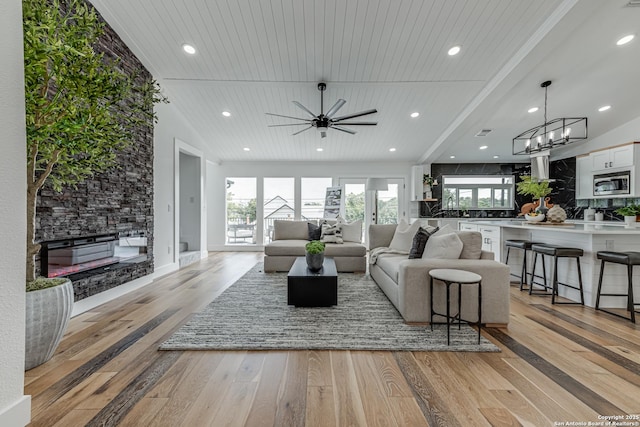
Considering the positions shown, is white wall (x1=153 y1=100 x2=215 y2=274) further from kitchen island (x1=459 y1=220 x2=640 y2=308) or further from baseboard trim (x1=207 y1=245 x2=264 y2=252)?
kitchen island (x1=459 y1=220 x2=640 y2=308)

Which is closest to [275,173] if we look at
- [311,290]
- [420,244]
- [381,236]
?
[381,236]

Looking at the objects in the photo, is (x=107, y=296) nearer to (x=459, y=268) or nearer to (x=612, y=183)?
(x=459, y=268)

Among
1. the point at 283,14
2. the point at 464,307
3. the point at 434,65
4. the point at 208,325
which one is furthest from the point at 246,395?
the point at 434,65

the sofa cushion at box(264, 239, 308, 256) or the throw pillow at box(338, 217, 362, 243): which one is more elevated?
the throw pillow at box(338, 217, 362, 243)

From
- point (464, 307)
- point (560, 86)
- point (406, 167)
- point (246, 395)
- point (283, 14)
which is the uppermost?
point (283, 14)

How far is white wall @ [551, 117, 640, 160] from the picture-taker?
201 inches

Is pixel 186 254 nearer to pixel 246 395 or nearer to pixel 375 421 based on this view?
pixel 246 395

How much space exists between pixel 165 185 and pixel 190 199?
1.40 meters

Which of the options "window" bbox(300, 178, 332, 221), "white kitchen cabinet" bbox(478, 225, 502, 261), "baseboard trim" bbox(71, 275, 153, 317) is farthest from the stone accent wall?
"white kitchen cabinet" bbox(478, 225, 502, 261)

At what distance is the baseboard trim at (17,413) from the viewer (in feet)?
3.51

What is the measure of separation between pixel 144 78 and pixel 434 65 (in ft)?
13.7

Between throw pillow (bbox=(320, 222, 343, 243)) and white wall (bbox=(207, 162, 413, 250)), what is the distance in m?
2.56

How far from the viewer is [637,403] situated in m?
1.53

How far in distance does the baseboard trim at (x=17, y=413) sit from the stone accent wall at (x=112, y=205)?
6.41ft
